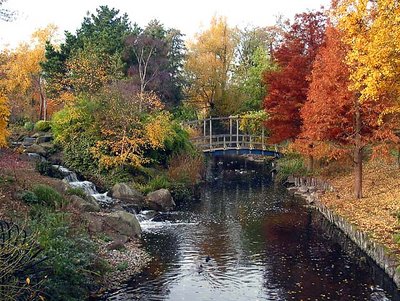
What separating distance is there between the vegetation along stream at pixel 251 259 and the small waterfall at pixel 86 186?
2847mm

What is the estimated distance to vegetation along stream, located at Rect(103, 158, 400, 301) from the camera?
12438 mm

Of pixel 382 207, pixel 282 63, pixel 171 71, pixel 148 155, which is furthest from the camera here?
pixel 171 71

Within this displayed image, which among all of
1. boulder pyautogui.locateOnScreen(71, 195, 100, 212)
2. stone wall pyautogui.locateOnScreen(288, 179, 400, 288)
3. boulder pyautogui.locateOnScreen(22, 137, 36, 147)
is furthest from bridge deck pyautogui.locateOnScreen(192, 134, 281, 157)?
boulder pyautogui.locateOnScreen(71, 195, 100, 212)

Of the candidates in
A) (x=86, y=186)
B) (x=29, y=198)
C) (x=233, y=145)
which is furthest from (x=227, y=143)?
(x=29, y=198)

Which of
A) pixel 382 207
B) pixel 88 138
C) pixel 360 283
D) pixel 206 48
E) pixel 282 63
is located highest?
pixel 206 48

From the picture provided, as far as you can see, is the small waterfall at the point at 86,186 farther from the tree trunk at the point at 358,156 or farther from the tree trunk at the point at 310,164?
the tree trunk at the point at 310,164

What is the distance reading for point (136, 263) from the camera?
14586mm

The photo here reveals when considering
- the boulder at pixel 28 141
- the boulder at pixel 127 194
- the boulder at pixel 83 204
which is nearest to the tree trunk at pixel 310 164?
the boulder at pixel 127 194

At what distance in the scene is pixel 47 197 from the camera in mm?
16547

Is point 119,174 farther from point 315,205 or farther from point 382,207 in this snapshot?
point 382,207

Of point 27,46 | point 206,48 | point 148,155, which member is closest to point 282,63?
point 148,155

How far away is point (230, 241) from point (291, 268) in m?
3.52

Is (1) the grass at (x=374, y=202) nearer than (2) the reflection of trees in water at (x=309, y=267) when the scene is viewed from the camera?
No

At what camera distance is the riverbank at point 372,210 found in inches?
550
